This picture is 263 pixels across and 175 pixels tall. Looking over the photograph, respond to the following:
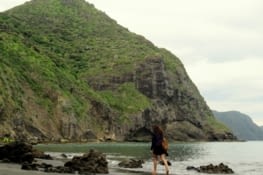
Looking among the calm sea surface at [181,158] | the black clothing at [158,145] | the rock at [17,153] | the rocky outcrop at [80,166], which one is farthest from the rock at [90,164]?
the black clothing at [158,145]

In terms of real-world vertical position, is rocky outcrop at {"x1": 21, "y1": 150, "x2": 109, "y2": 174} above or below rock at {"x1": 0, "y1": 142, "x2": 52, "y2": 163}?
below

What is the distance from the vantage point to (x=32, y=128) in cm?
13025

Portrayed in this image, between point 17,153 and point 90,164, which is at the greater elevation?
point 17,153

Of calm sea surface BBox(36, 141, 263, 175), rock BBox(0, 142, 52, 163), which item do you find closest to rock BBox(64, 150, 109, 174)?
calm sea surface BBox(36, 141, 263, 175)

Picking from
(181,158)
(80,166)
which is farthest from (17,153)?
(181,158)

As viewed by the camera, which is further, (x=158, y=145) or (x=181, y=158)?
(x=181, y=158)

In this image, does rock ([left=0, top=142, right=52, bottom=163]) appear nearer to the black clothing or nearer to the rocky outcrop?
the rocky outcrop

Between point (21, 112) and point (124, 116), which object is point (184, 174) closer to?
point (21, 112)

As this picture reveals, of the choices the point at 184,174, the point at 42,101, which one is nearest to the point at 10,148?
the point at 184,174

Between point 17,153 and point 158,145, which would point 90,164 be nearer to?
point 17,153

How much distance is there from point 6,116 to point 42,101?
21605 millimetres

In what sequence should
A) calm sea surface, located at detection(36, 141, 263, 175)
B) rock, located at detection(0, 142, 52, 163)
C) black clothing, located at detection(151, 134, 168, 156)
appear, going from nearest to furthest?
black clothing, located at detection(151, 134, 168, 156) → rock, located at detection(0, 142, 52, 163) → calm sea surface, located at detection(36, 141, 263, 175)

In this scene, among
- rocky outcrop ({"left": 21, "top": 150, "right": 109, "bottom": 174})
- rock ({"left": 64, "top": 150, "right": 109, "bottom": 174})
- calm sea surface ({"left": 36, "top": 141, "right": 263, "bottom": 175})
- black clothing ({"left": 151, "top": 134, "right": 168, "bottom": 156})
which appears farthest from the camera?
calm sea surface ({"left": 36, "top": 141, "right": 263, "bottom": 175})

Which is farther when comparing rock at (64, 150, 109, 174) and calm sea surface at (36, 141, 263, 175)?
calm sea surface at (36, 141, 263, 175)
